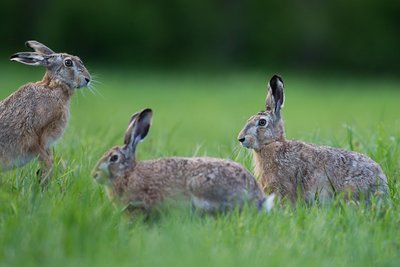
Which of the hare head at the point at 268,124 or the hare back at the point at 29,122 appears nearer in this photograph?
the hare back at the point at 29,122

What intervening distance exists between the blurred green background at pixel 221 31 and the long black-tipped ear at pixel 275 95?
2741 centimetres

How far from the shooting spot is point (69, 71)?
7.78 metres

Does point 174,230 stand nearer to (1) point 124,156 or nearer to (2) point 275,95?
(1) point 124,156

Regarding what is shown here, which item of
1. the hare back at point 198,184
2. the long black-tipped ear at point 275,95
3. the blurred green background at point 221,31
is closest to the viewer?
the hare back at point 198,184

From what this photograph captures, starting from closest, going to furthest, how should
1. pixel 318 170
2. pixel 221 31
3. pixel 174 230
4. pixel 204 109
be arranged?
pixel 174 230 → pixel 318 170 → pixel 204 109 → pixel 221 31

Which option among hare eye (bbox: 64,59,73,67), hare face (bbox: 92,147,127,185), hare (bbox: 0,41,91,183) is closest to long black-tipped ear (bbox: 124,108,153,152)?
hare face (bbox: 92,147,127,185)

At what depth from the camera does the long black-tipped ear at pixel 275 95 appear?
24.6ft

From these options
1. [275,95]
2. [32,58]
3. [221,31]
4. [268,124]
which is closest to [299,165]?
[268,124]

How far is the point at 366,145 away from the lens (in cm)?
882

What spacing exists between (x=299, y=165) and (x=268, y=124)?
48cm

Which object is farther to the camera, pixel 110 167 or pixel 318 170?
pixel 318 170

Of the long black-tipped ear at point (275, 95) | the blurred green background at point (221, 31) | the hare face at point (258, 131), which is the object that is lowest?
the blurred green background at point (221, 31)

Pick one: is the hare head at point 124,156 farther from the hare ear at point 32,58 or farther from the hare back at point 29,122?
the hare ear at point 32,58

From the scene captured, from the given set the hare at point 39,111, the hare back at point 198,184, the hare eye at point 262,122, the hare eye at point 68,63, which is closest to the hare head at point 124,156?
the hare back at point 198,184
